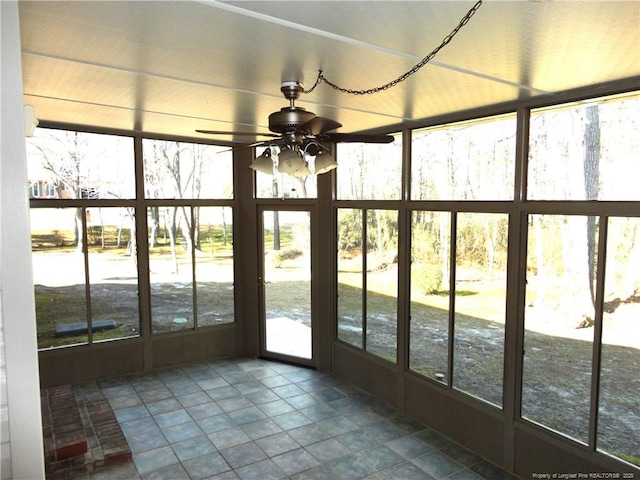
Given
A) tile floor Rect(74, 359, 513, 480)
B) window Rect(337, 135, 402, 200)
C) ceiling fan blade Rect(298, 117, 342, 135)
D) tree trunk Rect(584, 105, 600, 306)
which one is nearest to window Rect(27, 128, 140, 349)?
tile floor Rect(74, 359, 513, 480)

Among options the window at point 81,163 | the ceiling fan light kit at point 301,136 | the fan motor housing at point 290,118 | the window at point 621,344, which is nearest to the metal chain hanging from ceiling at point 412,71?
the ceiling fan light kit at point 301,136

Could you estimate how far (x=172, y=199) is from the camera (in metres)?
5.85

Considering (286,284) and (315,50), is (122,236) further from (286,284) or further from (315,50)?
(315,50)

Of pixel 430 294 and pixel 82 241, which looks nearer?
pixel 430 294

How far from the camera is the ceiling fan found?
2.51 m

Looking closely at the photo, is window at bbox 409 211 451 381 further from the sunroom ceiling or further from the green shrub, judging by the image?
the sunroom ceiling

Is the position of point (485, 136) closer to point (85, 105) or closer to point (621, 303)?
point (621, 303)

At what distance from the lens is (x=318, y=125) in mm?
2426

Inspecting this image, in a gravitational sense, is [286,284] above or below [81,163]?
below

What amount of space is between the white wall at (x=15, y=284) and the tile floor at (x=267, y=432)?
8.55 ft

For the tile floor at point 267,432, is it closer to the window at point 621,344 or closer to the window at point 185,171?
the window at point 621,344

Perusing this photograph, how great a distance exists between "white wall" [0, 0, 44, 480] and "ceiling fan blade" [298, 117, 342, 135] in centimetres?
139

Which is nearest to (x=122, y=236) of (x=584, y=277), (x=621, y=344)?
(x=584, y=277)

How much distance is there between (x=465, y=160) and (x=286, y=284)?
302cm
